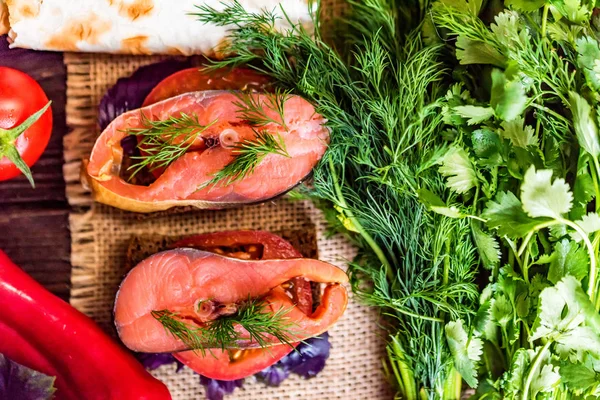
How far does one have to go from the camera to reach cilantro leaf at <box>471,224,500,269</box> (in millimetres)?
1366

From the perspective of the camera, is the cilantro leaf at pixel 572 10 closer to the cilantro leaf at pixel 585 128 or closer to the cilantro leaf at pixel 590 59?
the cilantro leaf at pixel 590 59

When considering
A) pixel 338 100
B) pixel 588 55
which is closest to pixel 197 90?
pixel 338 100

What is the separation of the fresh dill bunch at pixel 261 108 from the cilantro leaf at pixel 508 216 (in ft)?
1.74

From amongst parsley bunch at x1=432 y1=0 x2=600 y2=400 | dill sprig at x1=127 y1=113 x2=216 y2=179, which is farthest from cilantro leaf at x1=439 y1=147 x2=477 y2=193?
dill sprig at x1=127 y1=113 x2=216 y2=179

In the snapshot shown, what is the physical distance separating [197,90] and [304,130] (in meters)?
0.33

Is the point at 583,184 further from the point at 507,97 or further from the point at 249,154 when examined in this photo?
the point at 249,154

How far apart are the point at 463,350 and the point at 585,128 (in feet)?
1.86

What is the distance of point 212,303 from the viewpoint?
58.3 inches

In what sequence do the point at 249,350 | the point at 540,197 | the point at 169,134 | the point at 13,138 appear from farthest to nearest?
the point at 249,350 < the point at 169,134 < the point at 13,138 < the point at 540,197

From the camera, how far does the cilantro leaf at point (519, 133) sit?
1251mm

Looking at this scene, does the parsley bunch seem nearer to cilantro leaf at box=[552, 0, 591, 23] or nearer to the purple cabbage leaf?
cilantro leaf at box=[552, 0, 591, 23]

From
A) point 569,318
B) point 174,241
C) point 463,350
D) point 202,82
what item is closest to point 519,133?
point 569,318

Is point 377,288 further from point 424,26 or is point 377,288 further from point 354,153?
point 424,26

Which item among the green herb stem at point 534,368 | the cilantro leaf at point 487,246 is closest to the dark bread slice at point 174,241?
the cilantro leaf at point 487,246
